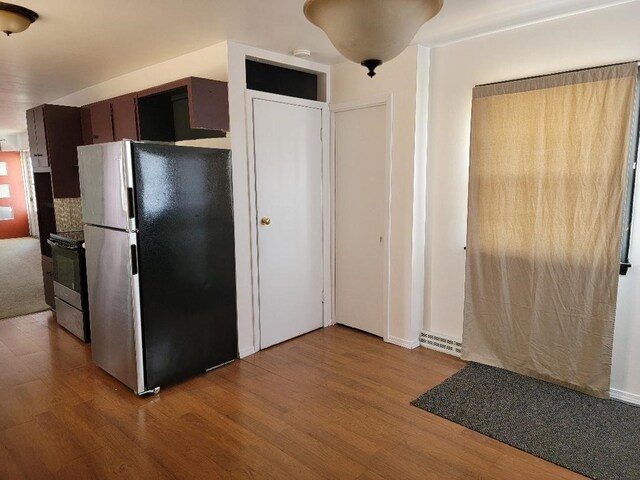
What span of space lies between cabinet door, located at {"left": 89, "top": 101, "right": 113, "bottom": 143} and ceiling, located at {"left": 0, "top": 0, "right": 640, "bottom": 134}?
0.36m

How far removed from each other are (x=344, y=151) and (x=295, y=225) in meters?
0.85

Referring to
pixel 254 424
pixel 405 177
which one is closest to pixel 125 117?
pixel 405 177

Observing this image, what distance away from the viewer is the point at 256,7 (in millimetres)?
2594

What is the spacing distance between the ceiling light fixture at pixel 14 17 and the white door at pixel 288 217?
1.53m

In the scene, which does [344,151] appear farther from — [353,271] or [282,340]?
[282,340]

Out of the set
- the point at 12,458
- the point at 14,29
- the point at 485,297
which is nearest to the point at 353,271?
the point at 485,297

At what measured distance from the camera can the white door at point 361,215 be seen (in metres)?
3.80

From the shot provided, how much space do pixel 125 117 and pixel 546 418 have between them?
398 cm

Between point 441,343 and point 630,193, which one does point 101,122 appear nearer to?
point 441,343

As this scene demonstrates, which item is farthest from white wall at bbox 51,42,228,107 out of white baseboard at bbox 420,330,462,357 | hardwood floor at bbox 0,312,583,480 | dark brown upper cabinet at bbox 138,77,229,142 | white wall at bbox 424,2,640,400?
white baseboard at bbox 420,330,462,357

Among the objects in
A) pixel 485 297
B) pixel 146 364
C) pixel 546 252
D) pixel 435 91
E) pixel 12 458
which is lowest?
pixel 12 458

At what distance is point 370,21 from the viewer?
1350mm

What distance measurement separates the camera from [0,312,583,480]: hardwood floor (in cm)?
219

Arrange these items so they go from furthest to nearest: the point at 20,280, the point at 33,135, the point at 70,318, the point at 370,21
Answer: the point at 20,280 → the point at 33,135 → the point at 70,318 → the point at 370,21
